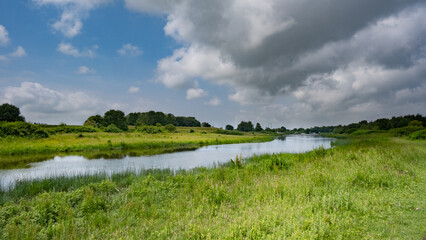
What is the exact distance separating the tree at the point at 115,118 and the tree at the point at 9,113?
23.9 m

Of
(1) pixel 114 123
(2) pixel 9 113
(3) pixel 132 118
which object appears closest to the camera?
(2) pixel 9 113

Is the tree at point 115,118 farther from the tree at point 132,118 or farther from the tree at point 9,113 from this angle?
the tree at point 132,118

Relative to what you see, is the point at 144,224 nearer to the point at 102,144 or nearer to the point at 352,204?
the point at 352,204

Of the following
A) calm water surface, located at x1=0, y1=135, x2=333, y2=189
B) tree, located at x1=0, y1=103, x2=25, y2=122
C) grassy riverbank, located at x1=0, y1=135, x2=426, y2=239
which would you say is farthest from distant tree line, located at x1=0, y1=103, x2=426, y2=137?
grassy riverbank, located at x1=0, y1=135, x2=426, y2=239

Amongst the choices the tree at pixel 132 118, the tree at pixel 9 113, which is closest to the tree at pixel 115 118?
the tree at pixel 9 113

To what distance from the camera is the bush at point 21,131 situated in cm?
3462

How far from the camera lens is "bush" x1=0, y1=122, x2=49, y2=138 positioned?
114 feet

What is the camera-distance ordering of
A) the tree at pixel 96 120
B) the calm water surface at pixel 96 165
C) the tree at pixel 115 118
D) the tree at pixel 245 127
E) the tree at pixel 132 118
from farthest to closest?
the tree at pixel 245 127, the tree at pixel 132 118, the tree at pixel 96 120, the tree at pixel 115 118, the calm water surface at pixel 96 165

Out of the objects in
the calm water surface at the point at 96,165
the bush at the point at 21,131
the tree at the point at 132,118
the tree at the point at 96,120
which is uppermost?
the tree at the point at 132,118

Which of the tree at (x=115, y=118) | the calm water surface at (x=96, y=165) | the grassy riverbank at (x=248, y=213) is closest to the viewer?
the grassy riverbank at (x=248, y=213)

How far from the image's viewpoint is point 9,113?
193 ft

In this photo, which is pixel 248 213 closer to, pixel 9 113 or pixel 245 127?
pixel 9 113

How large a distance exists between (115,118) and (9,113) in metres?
28.2

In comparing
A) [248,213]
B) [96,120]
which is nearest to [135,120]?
[96,120]
